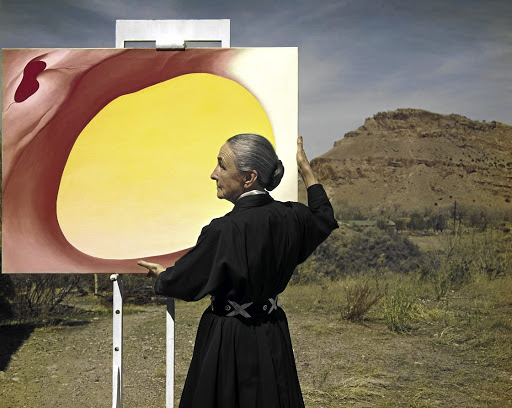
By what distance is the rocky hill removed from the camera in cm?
2427

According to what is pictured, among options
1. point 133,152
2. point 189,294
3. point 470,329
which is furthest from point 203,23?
point 470,329

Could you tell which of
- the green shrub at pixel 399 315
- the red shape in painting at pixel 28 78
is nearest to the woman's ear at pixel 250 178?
the red shape in painting at pixel 28 78

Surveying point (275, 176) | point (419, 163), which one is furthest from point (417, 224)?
point (275, 176)

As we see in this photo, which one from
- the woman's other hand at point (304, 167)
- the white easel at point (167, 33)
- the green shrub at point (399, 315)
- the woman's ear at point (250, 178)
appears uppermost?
the white easel at point (167, 33)

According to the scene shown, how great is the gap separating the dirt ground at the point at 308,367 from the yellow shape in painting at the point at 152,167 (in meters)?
2.44

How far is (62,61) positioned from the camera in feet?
7.58

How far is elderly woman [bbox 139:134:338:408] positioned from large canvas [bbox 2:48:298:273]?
605 millimetres

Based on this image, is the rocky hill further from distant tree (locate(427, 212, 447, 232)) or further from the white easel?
the white easel

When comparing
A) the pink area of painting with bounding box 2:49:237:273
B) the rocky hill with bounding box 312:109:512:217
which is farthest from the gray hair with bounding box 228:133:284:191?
the rocky hill with bounding box 312:109:512:217

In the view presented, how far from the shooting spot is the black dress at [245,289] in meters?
1.54

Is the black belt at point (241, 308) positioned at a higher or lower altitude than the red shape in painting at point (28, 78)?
lower

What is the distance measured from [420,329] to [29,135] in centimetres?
501

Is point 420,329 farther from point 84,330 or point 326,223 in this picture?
point 326,223

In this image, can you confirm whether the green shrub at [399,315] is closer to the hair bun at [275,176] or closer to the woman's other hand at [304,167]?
the woman's other hand at [304,167]
